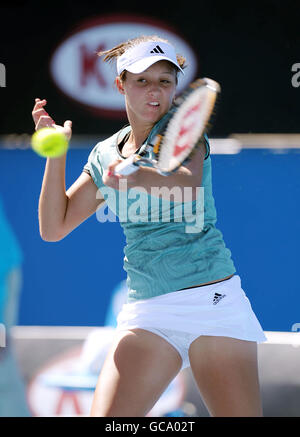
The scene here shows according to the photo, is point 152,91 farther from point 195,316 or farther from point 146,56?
point 195,316

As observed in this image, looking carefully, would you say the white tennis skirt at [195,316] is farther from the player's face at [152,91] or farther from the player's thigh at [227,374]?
the player's face at [152,91]

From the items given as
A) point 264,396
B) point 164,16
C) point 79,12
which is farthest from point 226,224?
point 79,12

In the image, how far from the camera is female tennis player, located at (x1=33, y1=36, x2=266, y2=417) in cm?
174

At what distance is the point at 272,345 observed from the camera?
10.1 ft

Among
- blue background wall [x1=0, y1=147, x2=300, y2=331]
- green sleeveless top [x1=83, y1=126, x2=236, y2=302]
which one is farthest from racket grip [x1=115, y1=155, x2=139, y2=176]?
blue background wall [x1=0, y1=147, x2=300, y2=331]

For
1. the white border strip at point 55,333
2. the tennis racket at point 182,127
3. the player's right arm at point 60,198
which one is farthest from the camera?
the white border strip at point 55,333

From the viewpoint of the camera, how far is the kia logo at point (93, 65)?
10.8 feet

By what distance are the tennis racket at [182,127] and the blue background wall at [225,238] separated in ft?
4.91

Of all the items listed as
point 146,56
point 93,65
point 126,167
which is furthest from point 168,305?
point 93,65

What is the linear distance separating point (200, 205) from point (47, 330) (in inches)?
66.5

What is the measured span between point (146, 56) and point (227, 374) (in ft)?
2.91

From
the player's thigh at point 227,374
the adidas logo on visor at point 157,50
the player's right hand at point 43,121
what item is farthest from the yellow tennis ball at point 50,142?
the player's thigh at point 227,374

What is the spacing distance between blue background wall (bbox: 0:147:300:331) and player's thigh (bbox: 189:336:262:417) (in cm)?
145

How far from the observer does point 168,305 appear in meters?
1.79
